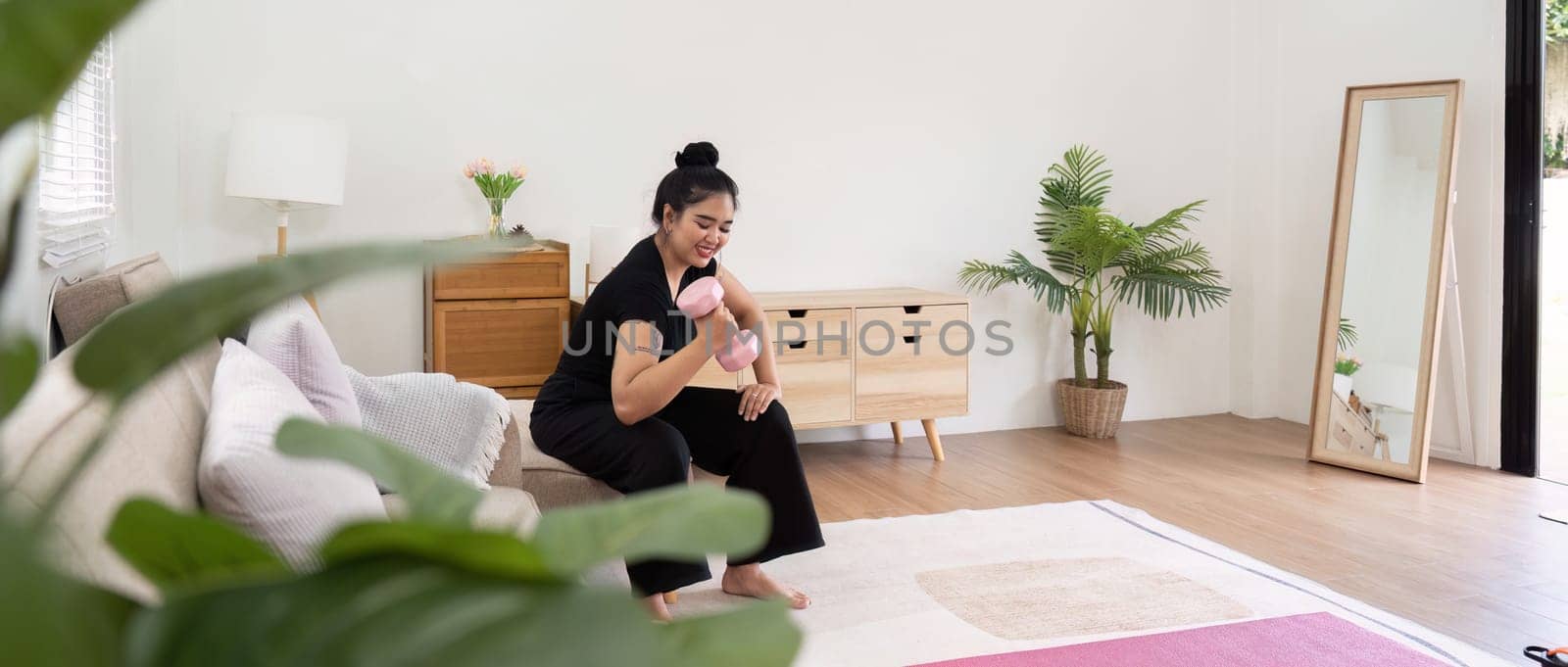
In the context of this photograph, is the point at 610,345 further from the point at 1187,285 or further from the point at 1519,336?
the point at 1519,336

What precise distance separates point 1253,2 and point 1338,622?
3.58m

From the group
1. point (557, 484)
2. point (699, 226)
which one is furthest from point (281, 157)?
point (557, 484)

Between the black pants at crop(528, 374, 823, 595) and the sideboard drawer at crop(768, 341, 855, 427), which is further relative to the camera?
the sideboard drawer at crop(768, 341, 855, 427)

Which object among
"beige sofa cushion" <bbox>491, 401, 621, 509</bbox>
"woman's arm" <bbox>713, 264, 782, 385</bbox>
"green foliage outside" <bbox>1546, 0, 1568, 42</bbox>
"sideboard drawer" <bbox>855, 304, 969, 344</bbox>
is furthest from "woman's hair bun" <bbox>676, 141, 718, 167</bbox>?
"green foliage outside" <bbox>1546, 0, 1568, 42</bbox>

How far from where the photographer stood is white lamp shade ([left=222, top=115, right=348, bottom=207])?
12.7 ft

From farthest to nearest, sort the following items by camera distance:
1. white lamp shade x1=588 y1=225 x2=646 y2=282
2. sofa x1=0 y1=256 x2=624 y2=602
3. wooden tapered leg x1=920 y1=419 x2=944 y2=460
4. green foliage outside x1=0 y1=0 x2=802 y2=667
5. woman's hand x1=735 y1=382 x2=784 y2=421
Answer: wooden tapered leg x1=920 y1=419 x2=944 y2=460, white lamp shade x1=588 y1=225 x2=646 y2=282, woman's hand x1=735 y1=382 x2=784 y2=421, sofa x1=0 y1=256 x2=624 y2=602, green foliage outside x1=0 y1=0 x2=802 y2=667

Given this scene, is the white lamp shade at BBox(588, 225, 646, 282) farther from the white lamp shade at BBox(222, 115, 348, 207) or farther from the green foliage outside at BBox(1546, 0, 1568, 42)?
the green foliage outside at BBox(1546, 0, 1568, 42)

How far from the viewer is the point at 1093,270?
200 inches

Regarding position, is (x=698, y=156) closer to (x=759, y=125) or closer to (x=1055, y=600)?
(x=1055, y=600)

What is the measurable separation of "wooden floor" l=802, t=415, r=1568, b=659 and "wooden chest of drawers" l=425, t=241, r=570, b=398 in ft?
3.51

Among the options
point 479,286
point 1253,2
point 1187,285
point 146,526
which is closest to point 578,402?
point 479,286

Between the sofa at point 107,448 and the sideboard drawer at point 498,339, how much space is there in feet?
5.46

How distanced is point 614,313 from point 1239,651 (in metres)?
1.58

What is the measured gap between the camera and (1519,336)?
14.6ft
